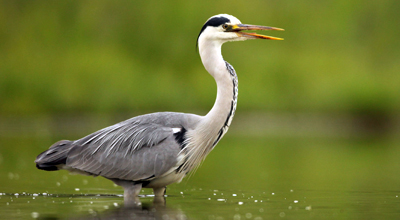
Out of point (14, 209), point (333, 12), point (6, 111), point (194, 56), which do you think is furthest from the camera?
point (333, 12)

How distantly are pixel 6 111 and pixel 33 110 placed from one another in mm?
3845

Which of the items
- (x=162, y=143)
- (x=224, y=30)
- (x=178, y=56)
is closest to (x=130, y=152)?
(x=162, y=143)

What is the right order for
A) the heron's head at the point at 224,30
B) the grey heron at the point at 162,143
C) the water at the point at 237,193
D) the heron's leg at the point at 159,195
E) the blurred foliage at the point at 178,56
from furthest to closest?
the blurred foliage at the point at 178,56
the heron's head at the point at 224,30
the grey heron at the point at 162,143
the heron's leg at the point at 159,195
the water at the point at 237,193

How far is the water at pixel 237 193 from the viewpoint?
8.15 m

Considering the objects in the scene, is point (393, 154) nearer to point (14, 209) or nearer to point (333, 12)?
point (14, 209)

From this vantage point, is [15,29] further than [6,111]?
Yes

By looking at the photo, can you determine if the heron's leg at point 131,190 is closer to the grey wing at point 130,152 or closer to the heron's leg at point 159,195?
the grey wing at point 130,152

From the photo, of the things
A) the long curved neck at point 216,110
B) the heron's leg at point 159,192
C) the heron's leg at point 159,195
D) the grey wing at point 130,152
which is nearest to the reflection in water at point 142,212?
the heron's leg at point 159,195

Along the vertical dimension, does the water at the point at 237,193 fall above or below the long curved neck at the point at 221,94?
below

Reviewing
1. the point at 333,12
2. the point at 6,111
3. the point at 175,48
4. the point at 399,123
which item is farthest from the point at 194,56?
the point at 399,123

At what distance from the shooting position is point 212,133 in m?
10.1

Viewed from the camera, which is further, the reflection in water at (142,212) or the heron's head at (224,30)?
the heron's head at (224,30)

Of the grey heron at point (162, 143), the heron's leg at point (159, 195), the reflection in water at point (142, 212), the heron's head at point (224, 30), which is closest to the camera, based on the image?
the reflection in water at point (142, 212)

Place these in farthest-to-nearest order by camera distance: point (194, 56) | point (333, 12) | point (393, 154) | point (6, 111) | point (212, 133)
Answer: point (333, 12) → point (194, 56) → point (6, 111) → point (393, 154) → point (212, 133)
